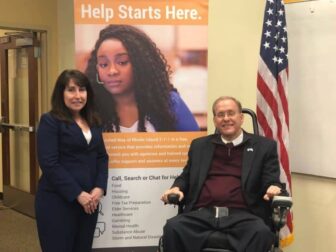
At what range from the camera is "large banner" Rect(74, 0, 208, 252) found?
9.94 feet

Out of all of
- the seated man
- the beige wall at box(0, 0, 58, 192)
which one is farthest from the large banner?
the beige wall at box(0, 0, 58, 192)

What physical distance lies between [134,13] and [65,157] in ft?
3.61

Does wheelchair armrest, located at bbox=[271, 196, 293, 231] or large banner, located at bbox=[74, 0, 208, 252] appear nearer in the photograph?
wheelchair armrest, located at bbox=[271, 196, 293, 231]

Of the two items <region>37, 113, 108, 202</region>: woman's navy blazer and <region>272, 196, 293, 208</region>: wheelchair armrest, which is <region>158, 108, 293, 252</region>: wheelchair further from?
<region>37, 113, 108, 202</region>: woman's navy blazer

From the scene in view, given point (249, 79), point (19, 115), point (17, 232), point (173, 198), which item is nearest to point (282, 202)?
point (173, 198)

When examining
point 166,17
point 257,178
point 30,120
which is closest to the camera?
point 257,178

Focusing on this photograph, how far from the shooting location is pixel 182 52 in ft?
10.2

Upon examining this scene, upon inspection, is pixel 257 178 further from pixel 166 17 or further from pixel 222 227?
pixel 166 17

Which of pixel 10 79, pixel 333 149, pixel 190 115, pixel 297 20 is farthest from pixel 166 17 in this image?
pixel 10 79

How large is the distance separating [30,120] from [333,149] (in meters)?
3.34

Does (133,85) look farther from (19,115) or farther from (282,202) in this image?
(19,115)

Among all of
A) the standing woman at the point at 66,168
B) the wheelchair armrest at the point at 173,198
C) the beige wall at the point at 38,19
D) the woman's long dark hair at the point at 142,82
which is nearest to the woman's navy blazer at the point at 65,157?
the standing woman at the point at 66,168

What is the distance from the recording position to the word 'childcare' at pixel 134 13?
3.02m

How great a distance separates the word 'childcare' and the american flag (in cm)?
51
